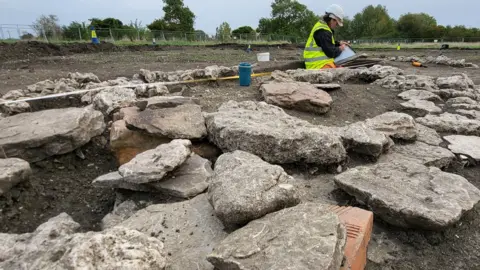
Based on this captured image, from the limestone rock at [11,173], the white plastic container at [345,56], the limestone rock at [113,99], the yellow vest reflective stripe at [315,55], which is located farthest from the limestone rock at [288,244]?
the white plastic container at [345,56]

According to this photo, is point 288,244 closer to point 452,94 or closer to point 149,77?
point 149,77

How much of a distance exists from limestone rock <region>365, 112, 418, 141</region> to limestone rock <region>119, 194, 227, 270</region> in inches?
80.9

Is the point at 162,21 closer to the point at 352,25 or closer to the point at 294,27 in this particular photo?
the point at 294,27

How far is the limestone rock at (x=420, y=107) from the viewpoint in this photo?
4.12 meters

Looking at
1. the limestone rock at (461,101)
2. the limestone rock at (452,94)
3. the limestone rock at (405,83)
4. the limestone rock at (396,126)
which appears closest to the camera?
the limestone rock at (396,126)

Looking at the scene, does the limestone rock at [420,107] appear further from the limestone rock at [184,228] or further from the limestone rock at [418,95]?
the limestone rock at [184,228]

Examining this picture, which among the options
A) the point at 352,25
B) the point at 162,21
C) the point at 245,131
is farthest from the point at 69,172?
the point at 352,25

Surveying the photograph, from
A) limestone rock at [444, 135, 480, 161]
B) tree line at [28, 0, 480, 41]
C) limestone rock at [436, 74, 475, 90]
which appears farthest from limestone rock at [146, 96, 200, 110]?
tree line at [28, 0, 480, 41]

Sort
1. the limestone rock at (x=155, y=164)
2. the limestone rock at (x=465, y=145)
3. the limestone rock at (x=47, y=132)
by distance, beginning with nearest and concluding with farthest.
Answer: the limestone rock at (x=155, y=164) → the limestone rock at (x=47, y=132) → the limestone rock at (x=465, y=145)

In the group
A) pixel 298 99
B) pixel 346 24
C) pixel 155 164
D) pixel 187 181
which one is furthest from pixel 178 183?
pixel 346 24

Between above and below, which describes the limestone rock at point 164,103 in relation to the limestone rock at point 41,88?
below

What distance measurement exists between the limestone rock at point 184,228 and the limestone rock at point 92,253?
187mm

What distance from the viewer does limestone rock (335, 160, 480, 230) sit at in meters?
1.85

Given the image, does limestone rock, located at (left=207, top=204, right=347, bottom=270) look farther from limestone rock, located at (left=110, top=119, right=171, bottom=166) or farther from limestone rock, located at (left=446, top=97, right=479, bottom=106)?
limestone rock, located at (left=446, top=97, right=479, bottom=106)
